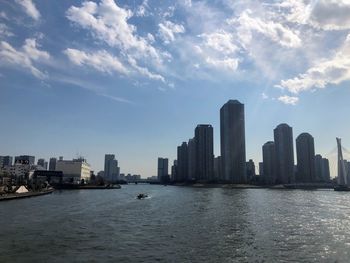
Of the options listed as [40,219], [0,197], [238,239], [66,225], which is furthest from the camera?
[0,197]

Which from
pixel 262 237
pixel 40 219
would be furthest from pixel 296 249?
pixel 40 219

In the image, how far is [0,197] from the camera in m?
108

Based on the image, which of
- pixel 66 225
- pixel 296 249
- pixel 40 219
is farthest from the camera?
pixel 40 219

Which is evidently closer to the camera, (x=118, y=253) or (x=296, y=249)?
(x=118, y=253)

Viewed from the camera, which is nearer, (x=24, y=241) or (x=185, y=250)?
(x=185, y=250)

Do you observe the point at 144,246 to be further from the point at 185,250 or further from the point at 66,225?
the point at 66,225

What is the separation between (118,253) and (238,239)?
49.5 feet

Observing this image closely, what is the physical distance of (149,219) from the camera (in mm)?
64438

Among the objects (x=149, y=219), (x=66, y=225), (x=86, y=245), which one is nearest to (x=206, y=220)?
(x=149, y=219)

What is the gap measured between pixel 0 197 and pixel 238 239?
282 ft

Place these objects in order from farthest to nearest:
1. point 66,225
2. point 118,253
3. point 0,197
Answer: point 0,197 < point 66,225 < point 118,253

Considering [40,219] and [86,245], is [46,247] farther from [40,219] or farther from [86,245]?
[40,219]

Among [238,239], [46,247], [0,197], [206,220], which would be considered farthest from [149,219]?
[0,197]

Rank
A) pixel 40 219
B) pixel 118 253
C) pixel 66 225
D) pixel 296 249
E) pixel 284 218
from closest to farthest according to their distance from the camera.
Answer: pixel 118 253
pixel 296 249
pixel 66 225
pixel 40 219
pixel 284 218
